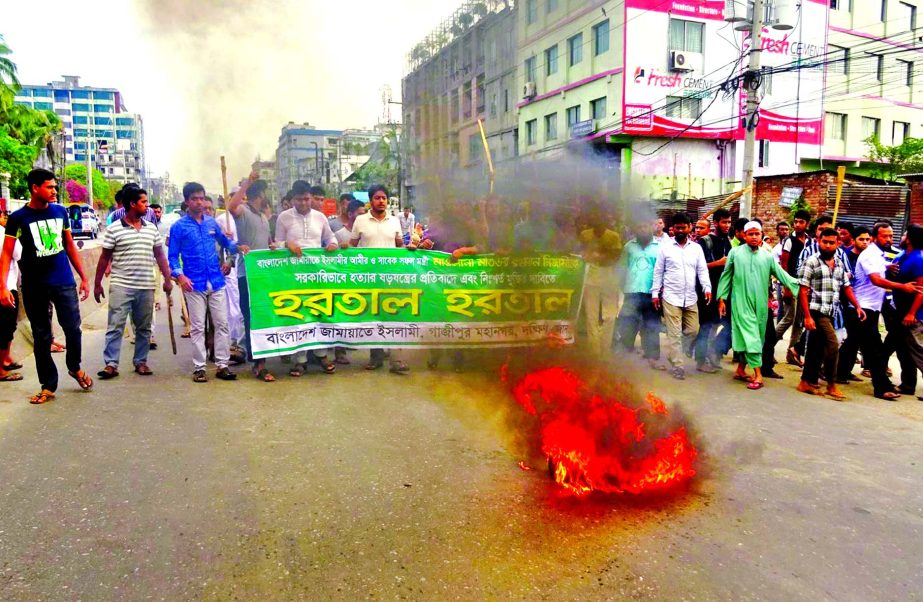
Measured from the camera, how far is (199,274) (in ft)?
20.7

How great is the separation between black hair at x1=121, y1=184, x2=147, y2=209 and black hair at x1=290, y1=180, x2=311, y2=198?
1.36m

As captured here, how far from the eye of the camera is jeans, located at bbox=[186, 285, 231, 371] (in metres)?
6.32

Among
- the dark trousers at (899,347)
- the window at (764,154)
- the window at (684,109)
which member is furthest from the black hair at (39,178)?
Result: the window at (764,154)

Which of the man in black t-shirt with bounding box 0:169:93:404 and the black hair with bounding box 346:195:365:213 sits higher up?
the black hair with bounding box 346:195:365:213

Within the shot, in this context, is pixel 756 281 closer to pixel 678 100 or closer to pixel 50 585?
pixel 50 585

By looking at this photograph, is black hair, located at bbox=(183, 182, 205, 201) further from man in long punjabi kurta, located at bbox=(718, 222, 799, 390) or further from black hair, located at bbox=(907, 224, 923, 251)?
black hair, located at bbox=(907, 224, 923, 251)

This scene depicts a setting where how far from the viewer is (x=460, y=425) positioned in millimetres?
5055

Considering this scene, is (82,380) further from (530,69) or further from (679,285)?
(530,69)

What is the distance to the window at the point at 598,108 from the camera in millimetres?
25328

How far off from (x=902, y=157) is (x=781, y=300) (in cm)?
2622

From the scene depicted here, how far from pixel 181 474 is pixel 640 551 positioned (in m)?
2.65

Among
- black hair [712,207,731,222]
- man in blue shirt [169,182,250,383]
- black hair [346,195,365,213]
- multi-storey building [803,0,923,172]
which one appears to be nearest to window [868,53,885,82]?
multi-storey building [803,0,923,172]

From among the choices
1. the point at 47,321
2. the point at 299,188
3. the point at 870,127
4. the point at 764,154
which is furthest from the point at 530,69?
the point at 870,127

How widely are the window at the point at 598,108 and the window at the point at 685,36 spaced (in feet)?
11.3
